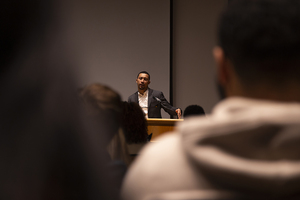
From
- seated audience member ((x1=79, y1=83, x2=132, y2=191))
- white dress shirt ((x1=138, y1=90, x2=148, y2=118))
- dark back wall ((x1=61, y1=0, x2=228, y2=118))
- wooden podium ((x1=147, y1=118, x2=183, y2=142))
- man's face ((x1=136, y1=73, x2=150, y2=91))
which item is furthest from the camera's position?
dark back wall ((x1=61, y1=0, x2=228, y2=118))

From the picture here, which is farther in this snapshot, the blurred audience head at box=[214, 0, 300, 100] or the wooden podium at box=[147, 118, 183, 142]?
the wooden podium at box=[147, 118, 183, 142]

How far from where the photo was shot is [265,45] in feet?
1.58

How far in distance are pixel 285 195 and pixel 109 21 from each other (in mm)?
6835

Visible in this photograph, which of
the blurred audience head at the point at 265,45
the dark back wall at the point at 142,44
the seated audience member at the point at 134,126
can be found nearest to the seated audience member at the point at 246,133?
the blurred audience head at the point at 265,45

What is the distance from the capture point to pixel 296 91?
492mm

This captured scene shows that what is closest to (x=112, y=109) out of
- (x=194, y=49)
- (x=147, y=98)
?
(x=147, y=98)

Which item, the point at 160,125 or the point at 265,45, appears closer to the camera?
the point at 265,45

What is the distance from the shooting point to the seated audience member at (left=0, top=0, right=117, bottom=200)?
46cm

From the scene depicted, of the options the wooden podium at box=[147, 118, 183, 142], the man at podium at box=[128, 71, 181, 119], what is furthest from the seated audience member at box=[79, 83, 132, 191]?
the man at podium at box=[128, 71, 181, 119]

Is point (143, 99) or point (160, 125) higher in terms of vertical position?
point (143, 99)

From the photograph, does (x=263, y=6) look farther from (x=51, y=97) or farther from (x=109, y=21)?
(x=109, y=21)

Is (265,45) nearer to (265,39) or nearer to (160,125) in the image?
(265,39)

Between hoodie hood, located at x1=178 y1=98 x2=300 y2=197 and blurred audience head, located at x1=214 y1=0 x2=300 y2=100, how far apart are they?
0.13 feet

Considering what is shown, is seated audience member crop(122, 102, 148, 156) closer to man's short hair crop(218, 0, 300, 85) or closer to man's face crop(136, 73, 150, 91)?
man's short hair crop(218, 0, 300, 85)
